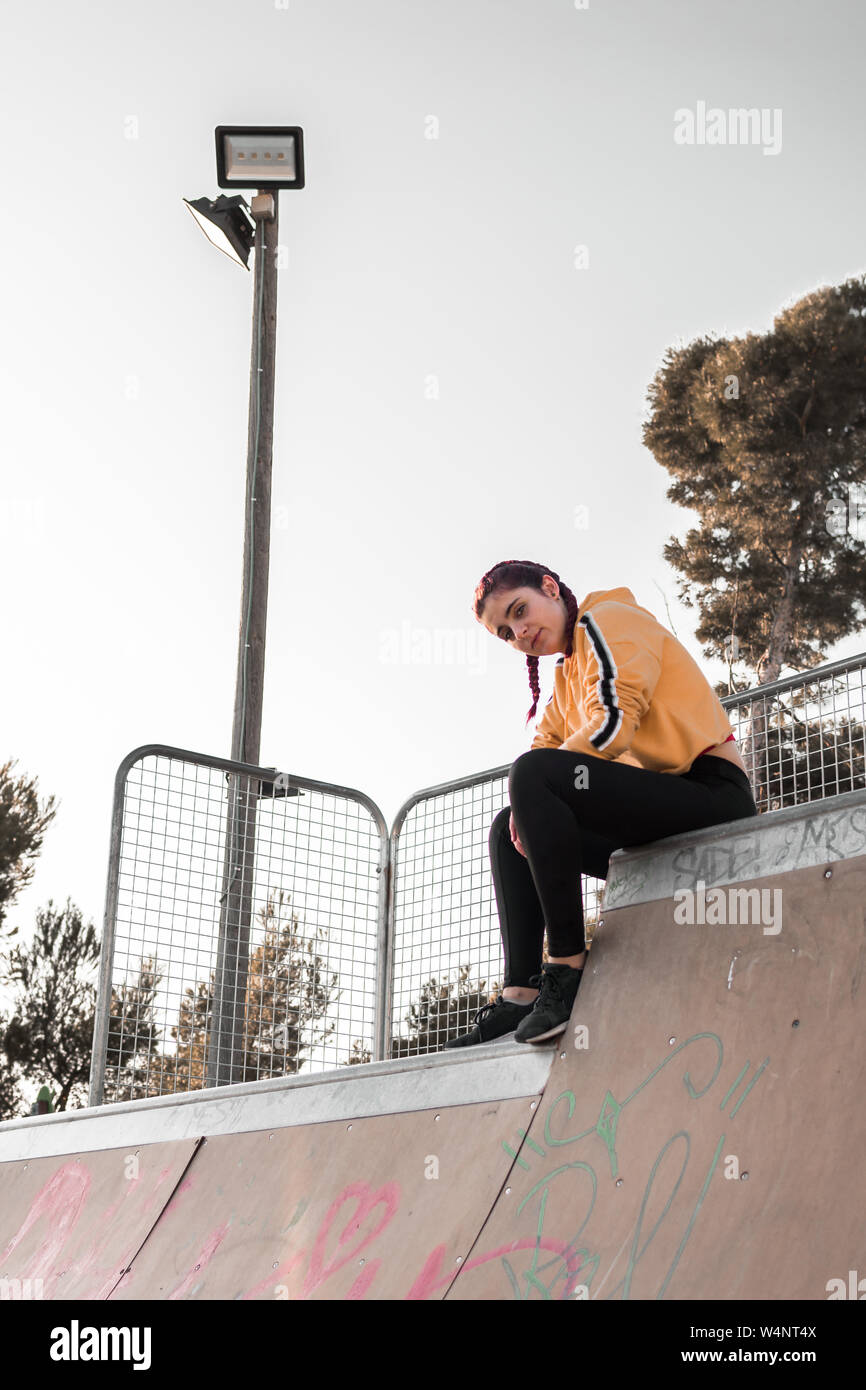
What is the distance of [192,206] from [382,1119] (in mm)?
8259

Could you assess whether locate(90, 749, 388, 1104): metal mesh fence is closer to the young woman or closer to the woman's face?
the young woman

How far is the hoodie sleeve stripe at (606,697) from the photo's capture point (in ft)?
9.88

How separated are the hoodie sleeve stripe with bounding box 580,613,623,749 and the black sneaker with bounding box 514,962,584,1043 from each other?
55 cm

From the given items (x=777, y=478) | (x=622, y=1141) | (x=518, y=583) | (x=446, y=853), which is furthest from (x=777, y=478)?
(x=622, y=1141)

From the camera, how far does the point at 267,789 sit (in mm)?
5262

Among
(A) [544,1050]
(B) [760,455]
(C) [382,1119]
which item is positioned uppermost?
(B) [760,455]

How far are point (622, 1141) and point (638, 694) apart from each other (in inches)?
42.0

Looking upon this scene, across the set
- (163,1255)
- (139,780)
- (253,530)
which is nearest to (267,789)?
(139,780)

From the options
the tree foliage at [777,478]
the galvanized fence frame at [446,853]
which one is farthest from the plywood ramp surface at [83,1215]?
the tree foliage at [777,478]

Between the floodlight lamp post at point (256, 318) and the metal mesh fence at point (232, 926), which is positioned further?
the floodlight lamp post at point (256, 318)

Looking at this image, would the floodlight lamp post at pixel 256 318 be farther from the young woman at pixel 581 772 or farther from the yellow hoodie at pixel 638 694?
the yellow hoodie at pixel 638 694

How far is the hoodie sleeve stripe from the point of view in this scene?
3.01 metres
